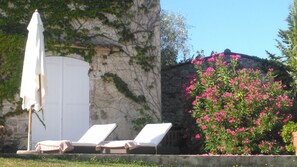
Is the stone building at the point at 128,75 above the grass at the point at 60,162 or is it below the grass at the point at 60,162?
above

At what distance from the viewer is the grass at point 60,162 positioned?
8078 mm

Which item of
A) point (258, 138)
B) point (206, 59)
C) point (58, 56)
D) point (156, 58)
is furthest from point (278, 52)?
point (58, 56)

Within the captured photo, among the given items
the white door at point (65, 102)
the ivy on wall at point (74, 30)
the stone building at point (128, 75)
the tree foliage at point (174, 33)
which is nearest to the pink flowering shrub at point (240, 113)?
the stone building at point (128, 75)

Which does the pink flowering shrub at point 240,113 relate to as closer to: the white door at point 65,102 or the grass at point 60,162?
the white door at point 65,102

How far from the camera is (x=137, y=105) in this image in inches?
545

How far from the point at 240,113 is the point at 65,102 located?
4160 mm

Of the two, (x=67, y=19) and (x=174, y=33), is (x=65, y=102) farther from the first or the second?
(x=174, y=33)

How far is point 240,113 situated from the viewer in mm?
11922

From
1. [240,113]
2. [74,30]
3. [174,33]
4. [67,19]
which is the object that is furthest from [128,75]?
[174,33]

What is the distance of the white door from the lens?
41.7 feet

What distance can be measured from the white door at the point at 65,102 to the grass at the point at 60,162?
3.70 m

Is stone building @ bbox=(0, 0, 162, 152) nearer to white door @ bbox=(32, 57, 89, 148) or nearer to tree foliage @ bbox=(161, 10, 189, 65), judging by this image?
white door @ bbox=(32, 57, 89, 148)

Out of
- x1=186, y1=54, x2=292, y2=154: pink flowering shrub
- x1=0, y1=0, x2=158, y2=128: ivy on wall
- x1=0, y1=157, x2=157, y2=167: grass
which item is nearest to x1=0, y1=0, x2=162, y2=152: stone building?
x1=0, y1=0, x2=158, y2=128: ivy on wall

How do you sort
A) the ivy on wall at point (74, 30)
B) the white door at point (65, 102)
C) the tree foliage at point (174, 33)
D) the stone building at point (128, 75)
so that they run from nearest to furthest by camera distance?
the ivy on wall at point (74, 30) < the white door at point (65, 102) < the stone building at point (128, 75) < the tree foliage at point (174, 33)
